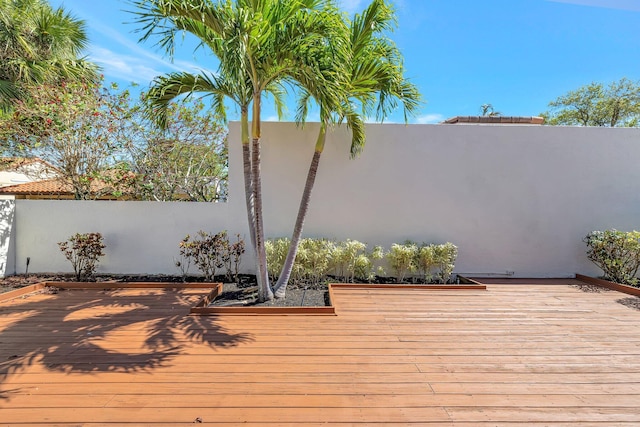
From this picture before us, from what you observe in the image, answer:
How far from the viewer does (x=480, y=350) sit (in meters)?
2.94

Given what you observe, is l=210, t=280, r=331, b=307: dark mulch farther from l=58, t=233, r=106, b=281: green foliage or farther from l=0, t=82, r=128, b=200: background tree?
l=0, t=82, r=128, b=200: background tree

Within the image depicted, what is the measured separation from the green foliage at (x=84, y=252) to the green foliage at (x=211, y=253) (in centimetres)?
139

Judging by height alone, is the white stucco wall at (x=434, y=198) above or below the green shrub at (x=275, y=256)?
above

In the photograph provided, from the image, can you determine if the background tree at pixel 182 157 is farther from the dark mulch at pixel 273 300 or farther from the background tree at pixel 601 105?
the background tree at pixel 601 105

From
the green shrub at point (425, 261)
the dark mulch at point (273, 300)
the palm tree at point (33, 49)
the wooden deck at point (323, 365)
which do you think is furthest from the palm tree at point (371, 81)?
the palm tree at point (33, 49)

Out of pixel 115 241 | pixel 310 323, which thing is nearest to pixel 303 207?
pixel 310 323

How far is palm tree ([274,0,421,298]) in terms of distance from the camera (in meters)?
4.15

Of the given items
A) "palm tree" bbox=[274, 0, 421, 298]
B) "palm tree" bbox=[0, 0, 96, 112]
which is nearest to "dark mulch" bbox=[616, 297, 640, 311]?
"palm tree" bbox=[274, 0, 421, 298]

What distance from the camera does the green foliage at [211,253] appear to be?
5.14m

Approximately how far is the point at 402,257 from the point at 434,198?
4.51ft

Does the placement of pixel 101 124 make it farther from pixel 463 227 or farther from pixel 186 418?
pixel 463 227

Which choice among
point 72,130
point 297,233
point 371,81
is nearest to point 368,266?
point 297,233

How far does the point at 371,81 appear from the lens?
13.8ft

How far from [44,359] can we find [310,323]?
2.49 m
